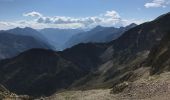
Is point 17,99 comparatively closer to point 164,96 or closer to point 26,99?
point 26,99

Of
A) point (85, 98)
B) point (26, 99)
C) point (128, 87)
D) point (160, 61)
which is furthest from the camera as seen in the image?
point (160, 61)

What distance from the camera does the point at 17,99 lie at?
5019cm

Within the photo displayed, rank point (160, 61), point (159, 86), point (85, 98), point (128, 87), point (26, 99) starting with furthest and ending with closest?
point (160, 61) → point (26, 99) → point (85, 98) → point (128, 87) → point (159, 86)

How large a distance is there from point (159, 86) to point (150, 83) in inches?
76.8

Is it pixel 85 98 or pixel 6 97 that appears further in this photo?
pixel 6 97

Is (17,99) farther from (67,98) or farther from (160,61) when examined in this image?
(160,61)

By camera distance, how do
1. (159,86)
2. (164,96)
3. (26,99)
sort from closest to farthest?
(164,96)
(159,86)
(26,99)

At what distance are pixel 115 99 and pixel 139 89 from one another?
2.83m

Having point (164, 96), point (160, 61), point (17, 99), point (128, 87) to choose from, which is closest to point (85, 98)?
point (128, 87)

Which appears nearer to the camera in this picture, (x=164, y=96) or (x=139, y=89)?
(x=164, y=96)

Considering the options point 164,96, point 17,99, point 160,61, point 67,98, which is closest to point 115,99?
point 164,96

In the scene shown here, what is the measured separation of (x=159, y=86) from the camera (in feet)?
127

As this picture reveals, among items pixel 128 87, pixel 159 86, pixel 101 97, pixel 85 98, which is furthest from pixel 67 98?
pixel 159 86

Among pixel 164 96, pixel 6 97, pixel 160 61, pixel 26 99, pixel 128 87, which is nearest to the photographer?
pixel 164 96
